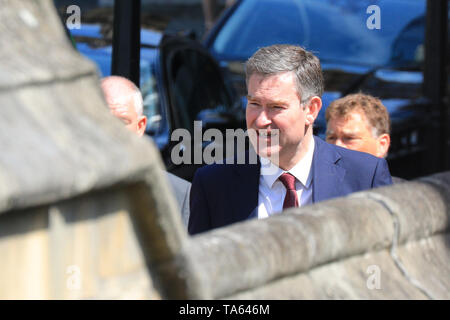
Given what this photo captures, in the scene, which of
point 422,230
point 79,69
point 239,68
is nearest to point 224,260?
point 79,69

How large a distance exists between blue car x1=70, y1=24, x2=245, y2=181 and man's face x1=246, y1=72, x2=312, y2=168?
2.23 m

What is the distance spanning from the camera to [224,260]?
5.18 feet

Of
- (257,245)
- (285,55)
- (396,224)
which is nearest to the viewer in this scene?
(257,245)

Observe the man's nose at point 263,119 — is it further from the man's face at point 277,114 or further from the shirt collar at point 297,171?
the shirt collar at point 297,171

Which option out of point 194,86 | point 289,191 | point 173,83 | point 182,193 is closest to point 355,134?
point 182,193

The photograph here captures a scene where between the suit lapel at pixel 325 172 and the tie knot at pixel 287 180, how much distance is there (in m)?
0.08

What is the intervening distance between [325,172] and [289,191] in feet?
0.55

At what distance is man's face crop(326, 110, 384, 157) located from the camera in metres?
4.05

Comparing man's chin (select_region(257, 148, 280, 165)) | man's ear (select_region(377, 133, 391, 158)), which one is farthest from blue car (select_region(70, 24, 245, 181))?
man's chin (select_region(257, 148, 280, 165))

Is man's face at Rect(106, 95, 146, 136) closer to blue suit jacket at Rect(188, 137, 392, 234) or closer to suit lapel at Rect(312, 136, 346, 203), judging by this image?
blue suit jacket at Rect(188, 137, 392, 234)

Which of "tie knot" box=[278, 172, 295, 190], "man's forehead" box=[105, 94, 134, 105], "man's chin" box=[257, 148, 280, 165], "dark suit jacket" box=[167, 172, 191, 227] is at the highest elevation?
"man's forehead" box=[105, 94, 134, 105]

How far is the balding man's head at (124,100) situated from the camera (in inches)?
151

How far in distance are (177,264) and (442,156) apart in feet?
20.5
